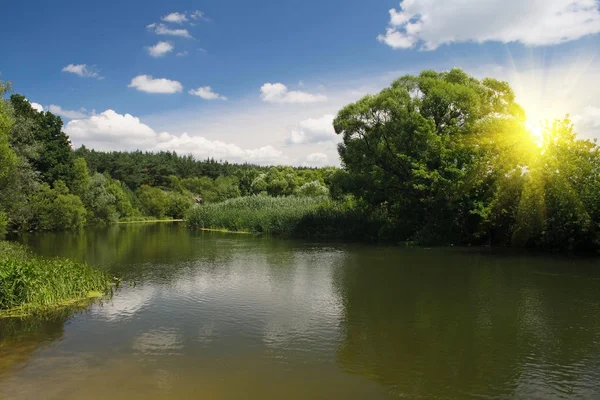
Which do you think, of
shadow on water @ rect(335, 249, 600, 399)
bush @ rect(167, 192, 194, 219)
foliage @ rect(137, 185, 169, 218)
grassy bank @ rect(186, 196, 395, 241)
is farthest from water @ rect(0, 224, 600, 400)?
bush @ rect(167, 192, 194, 219)

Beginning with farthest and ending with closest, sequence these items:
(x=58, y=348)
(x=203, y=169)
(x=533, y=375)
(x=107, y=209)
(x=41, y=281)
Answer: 1. (x=203, y=169)
2. (x=107, y=209)
3. (x=41, y=281)
4. (x=58, y=348)
5. (x=533, y=375)

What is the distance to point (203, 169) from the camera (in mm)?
129625

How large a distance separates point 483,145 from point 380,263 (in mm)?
12856

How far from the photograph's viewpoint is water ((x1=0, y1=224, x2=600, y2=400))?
28.5 feet

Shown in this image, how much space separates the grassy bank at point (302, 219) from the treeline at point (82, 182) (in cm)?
1409

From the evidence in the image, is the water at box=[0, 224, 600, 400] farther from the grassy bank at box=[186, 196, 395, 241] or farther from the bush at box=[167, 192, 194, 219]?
the bush at box=[167, 192, 194, 219]

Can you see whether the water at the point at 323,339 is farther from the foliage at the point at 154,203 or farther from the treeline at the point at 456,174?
the foliage at the point at 154,203

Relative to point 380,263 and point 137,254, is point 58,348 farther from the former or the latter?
point 137,254

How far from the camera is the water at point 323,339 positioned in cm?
869

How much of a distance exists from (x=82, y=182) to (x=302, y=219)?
37203mm

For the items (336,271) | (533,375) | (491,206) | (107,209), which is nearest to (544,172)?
(491,206)

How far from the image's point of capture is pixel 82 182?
209ft

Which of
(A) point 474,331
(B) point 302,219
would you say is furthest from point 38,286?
(B) point 302,219

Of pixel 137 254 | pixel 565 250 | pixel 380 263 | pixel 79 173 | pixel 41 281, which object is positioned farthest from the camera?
pixel 79 173
